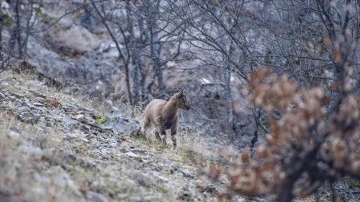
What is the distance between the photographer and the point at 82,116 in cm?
1209

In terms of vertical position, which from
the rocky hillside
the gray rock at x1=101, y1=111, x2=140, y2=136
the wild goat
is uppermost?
the wild goat

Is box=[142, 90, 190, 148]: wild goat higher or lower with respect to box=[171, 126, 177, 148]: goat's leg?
higher

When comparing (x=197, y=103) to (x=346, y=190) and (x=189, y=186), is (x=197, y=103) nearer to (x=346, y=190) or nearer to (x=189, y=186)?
(x=346, y=190)

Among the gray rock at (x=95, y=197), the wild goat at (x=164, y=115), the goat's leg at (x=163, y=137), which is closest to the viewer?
the gray rock at (x=95, y=197)

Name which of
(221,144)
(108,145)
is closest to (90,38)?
(221,144)

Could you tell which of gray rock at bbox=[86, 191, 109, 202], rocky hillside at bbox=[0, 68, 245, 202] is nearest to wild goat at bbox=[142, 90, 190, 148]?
rocky hillside at bbox=[0, 68, 245, 202]

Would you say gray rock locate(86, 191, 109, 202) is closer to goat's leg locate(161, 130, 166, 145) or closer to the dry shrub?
the dry shrub

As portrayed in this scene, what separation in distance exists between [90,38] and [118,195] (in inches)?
702

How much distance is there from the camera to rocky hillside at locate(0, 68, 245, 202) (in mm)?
7230

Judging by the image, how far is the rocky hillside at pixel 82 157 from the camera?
23.7ft

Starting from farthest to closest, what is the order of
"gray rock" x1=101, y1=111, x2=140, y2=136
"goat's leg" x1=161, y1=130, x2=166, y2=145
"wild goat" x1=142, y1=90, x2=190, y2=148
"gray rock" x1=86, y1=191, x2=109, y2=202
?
1. "wild goat" x1=142, y1=90, x2=190, y2=148
2. "goat's leg" x1=161, y1=130, x2=166, y2=145
3. "gray rock" x1=101, y1=111, x2=140, y2=136
4. "gray rock" x1=86, y1=191, x2=109, y2=202

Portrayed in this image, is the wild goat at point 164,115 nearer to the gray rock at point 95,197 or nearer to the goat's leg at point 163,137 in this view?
the goat's leg at point 163,137

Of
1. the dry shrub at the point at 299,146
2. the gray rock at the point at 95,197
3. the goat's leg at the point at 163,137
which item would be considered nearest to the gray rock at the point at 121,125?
the goat's leg at the point at 163,137

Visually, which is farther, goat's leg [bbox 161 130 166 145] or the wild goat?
the wild goat
